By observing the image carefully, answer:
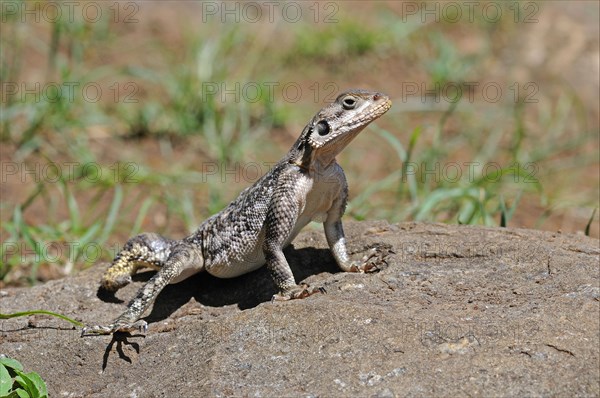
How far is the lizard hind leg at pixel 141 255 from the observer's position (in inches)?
232

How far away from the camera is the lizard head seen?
508 cm

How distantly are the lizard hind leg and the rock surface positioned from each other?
192 millimetres

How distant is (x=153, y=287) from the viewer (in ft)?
17.6

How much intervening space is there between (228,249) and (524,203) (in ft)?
A: 15.0

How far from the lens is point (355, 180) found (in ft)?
32.0

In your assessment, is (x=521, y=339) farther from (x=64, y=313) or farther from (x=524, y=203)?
(x=524, y=203)

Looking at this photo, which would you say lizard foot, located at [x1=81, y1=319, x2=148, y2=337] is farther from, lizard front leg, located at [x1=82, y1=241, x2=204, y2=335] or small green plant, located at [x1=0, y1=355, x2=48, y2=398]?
small green plant, located at [x1=0, y1=355, x2=48, y2=398]

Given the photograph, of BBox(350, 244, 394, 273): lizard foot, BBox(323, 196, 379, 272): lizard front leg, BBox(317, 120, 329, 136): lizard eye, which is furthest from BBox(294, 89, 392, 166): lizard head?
BBox(350, 244, 394, 273): lizard foot

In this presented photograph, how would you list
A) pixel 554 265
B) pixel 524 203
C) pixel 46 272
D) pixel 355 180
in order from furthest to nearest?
pixel 355 180 < pixel 524 203 < pixel 46 272 < pixel 554 265

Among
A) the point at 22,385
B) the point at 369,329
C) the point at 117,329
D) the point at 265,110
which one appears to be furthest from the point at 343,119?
the point at 265,110

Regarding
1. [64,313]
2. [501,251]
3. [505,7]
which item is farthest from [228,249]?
[505,7]

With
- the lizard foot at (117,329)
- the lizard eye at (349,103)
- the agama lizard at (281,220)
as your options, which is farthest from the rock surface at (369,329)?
the lizard eye at (349,103)

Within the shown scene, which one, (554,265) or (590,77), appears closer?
(554,265)

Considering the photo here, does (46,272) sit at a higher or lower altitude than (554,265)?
lower
